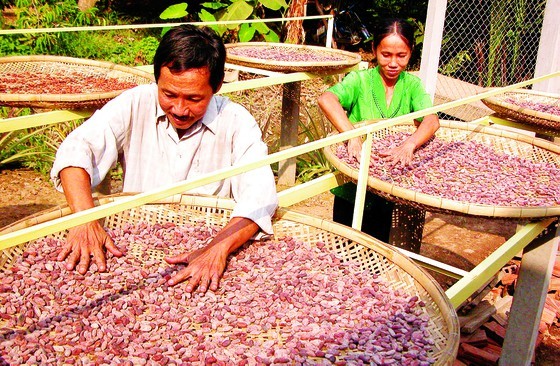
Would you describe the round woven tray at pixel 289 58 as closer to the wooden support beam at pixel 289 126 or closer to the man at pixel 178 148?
the wooden support beam at pixel 289 126

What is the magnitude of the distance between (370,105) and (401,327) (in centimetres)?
163

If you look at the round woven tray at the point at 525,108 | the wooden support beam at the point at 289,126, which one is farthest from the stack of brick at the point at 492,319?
the wooden support beam at the point at 289,126

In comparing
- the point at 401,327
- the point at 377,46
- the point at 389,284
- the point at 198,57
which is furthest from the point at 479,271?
the point at 377,46

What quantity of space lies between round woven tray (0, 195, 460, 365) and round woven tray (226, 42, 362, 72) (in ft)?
7.26

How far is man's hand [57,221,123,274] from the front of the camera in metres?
1.60

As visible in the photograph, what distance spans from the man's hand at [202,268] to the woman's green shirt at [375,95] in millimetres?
1401

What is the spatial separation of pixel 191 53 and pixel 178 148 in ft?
1.27

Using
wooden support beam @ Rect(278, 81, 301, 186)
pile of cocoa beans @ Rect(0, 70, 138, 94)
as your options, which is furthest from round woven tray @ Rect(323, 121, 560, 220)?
wooden support beam @ Rect(278, 81, 301, 186)

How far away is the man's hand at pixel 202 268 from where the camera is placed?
62.3 inches

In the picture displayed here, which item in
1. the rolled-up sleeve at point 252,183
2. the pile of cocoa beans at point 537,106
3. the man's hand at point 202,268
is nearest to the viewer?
the man's hand at point 202,268

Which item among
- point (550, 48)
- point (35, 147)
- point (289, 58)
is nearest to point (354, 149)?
point (289, 58)

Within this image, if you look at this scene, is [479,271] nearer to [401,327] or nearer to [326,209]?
[401,327]

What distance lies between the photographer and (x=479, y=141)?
Answer: 296cm

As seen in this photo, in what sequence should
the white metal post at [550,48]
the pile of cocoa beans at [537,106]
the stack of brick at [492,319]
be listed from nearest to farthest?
the stack of brick at [492,319] < the pile of cocoa beans at [537,106] < the white metal post at [550,48]
